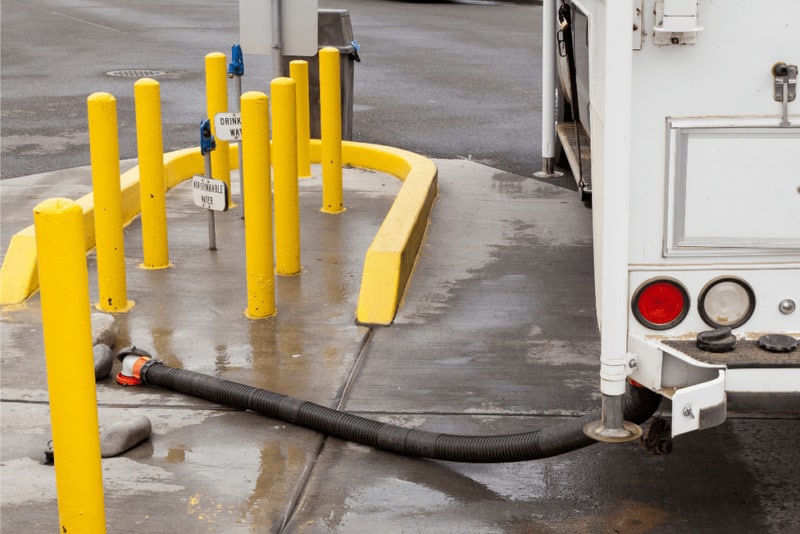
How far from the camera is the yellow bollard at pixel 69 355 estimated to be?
350 centimetres

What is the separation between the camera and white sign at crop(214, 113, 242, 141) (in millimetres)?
7629

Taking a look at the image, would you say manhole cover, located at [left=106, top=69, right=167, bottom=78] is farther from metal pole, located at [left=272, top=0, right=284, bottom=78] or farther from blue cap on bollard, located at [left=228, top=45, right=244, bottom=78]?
blue cap on bollard, located at [left=228, top=45, right=244, bottom=78]

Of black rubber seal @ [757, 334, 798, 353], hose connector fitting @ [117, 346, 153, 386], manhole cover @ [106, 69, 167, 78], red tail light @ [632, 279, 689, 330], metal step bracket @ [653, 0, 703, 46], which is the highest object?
metal step bracket @ [653, 0, 703, 46]

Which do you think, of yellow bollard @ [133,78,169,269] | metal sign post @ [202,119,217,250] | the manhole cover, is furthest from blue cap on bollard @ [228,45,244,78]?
the manhole cover

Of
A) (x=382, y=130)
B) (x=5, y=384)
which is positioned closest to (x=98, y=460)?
(x=5, y=384)

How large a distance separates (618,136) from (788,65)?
689 millimetres

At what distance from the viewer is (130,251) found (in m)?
7.80

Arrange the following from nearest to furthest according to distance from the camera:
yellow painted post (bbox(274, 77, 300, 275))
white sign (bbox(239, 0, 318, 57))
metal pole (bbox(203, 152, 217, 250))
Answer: yellow painted post (bbox(274, 77, 300, 275)) → metal pole (bbox(203, 152, 217, 250)) → white sign (bbox(239, 0, 318, 57))

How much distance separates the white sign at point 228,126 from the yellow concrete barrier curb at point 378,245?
0.95 metres

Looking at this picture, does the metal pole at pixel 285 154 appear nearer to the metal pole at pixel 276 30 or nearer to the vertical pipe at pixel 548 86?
the metal pole at pixel 276 30

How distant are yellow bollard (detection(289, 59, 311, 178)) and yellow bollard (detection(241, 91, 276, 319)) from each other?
8.96 feet

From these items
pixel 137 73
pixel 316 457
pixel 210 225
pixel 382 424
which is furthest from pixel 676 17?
pixel 137 73

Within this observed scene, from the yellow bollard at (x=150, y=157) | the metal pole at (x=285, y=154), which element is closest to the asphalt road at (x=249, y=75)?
the metal pole at (x=285, y=154)

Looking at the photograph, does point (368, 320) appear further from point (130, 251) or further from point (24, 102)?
point (24, 102)
